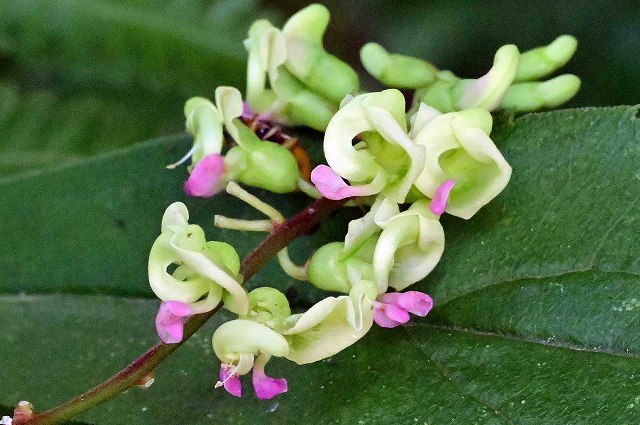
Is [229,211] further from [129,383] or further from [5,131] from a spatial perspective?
[5,131]

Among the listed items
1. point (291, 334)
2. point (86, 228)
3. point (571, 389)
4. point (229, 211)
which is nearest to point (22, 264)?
point (86, 228)

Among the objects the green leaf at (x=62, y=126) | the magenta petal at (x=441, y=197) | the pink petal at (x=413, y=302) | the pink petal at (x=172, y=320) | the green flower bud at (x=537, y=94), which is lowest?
the green leaf at (x=62, y=126)

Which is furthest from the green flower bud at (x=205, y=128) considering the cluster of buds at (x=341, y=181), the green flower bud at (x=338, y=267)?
the green flower bud at (x=338, y=267)

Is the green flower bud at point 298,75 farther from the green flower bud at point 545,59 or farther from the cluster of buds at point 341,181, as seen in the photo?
the green flower bud at point 545,59

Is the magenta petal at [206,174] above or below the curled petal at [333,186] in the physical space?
below

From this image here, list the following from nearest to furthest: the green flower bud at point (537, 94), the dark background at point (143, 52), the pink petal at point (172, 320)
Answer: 1. the pink petal at point (172, 320)
2. the green flower bud at point (537, 94)
3. the dark background at point (143, 52)
